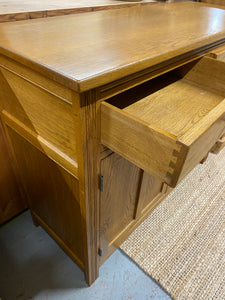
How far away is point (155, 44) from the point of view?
55 cm

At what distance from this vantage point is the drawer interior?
1.88 feet

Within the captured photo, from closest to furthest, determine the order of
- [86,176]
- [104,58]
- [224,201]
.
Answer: [104,58], [86,176], [224,201]

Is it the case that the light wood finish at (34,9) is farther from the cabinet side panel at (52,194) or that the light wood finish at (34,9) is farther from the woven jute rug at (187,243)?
the woven jute rug at (187,243)

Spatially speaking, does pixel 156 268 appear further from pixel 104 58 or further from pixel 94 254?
pixel 104 58

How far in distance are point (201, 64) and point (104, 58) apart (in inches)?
15.9

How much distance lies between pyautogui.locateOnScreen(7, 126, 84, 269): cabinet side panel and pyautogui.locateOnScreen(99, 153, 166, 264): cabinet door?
9 cm

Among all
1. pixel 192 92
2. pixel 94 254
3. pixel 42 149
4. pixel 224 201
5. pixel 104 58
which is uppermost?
pixel 104 58

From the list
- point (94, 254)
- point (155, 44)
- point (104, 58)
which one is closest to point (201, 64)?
point (155, 44)

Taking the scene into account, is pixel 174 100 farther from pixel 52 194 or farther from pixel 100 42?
pixel 52 194

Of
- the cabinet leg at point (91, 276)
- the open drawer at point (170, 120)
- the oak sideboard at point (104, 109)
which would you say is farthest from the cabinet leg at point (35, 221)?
the open drawer at point (170, 120)

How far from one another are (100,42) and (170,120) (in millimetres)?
→ 265

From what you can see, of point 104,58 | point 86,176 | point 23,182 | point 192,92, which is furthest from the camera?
point 23,182

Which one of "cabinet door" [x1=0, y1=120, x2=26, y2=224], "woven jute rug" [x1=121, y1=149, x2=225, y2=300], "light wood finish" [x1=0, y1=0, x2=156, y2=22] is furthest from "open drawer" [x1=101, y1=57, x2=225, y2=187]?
"woven jute rug" [x1=121, y1=149, x2=225, y2=300]

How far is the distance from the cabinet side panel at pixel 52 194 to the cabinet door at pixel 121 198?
0.30 ft
